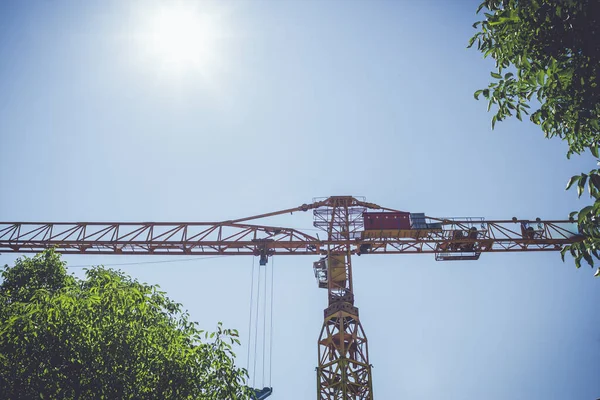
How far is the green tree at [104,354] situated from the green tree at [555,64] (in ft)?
25.9

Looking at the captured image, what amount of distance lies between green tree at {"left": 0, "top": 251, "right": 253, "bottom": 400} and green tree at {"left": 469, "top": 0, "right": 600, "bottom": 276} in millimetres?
7888

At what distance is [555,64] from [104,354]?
9956 millimetres

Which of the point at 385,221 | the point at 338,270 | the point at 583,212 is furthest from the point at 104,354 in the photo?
the point at 385,221

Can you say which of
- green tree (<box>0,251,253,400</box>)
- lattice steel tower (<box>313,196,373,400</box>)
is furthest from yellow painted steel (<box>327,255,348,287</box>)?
green tree (<box>0,251,253,400</box>)

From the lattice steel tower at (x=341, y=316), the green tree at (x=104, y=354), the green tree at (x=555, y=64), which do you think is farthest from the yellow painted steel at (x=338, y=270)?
the green tree at (x=555, y=64)

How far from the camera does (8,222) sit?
32.2 meters

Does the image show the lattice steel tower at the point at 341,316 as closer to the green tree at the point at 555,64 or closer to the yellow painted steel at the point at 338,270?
the yellow painted steel at the point at 338,270

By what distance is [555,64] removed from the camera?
586 centimetres

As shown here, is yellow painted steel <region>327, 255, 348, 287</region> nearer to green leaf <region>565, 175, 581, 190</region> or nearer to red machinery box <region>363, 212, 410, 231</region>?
red machinery box <region>363, 212, 410, 231</region>

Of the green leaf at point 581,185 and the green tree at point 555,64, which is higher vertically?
the green tree at point 555,64

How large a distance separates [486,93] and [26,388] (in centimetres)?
1046

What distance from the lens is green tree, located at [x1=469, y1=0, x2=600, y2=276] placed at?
18.8 ft

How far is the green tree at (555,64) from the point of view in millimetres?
5738

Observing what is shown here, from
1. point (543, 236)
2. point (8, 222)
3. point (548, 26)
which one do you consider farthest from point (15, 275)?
point (543, 236)
